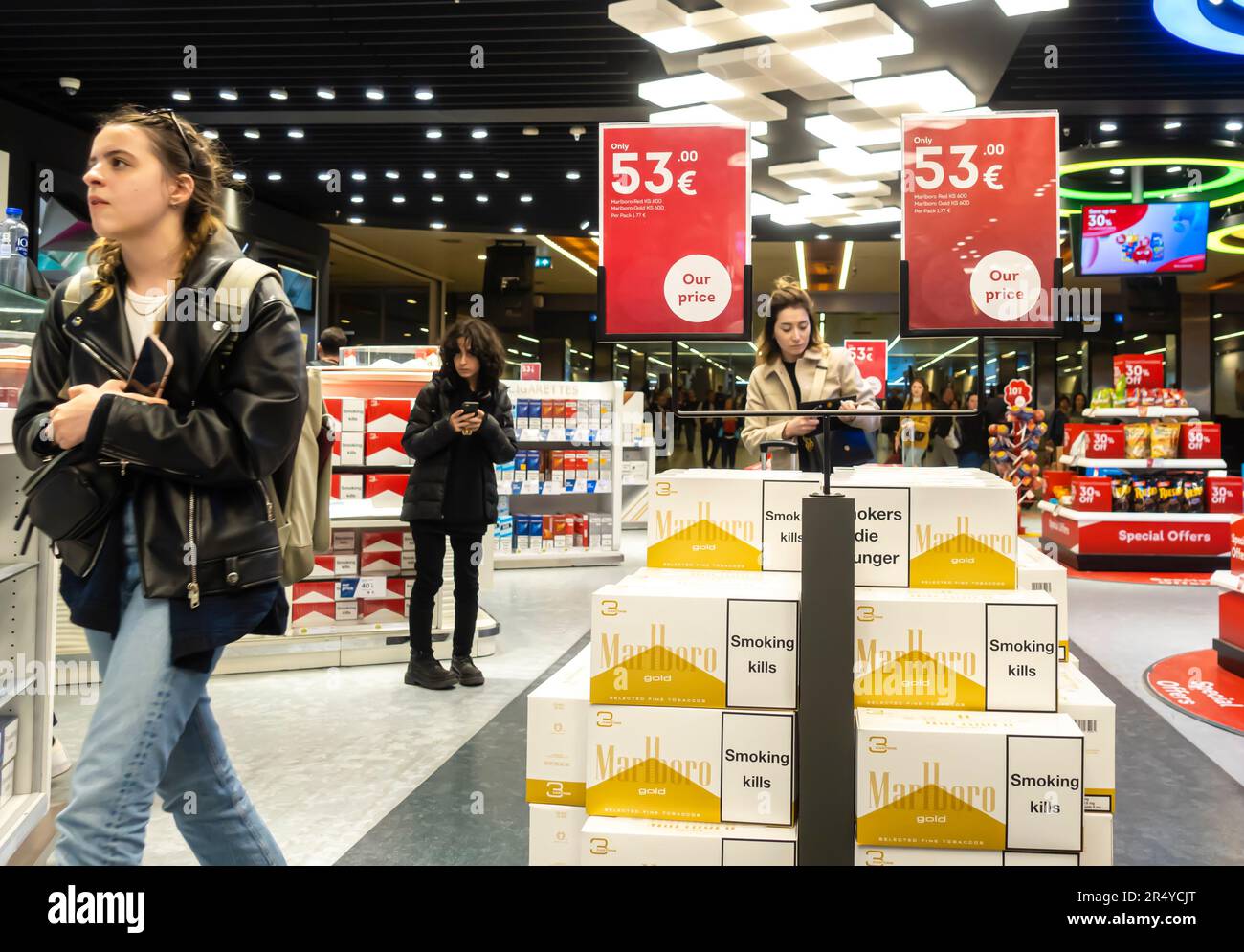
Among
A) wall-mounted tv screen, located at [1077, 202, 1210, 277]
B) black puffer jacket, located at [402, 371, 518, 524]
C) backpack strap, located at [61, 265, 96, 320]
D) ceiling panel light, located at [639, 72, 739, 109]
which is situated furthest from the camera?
wall-mounted tv screen, located at [1077, 202, 1210, 277]

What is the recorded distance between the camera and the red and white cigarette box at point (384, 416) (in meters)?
4.88

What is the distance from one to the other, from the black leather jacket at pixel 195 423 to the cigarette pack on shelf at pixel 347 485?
10.7ft

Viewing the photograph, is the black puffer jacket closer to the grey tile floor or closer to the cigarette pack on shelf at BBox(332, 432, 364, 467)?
the grey tile floor

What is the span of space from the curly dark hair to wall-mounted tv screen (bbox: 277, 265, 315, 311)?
8365 millimetres

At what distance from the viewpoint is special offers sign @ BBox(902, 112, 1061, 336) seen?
192 centimetres

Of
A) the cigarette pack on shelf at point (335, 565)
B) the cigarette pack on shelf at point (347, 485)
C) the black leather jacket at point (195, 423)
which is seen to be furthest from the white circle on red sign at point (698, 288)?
the cigarette pack on shelf at point (347, 485)

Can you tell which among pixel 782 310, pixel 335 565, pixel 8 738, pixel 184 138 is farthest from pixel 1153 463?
pixel 8 738

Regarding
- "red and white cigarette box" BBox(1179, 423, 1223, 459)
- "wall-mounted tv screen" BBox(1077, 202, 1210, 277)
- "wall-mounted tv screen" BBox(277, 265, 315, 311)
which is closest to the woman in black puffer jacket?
"red and white cigarette box" BBox(1179, 423, 1223, 459)

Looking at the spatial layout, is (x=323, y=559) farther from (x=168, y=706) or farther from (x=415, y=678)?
(x=168, y=706)

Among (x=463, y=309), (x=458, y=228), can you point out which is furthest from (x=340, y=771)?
(x=463, y=309)

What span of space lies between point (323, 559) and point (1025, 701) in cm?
357

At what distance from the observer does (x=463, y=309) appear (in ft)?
62.5

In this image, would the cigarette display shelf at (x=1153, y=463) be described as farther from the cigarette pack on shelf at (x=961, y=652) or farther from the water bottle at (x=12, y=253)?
the water bottle at (x=12, y=253)

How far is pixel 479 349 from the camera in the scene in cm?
398
